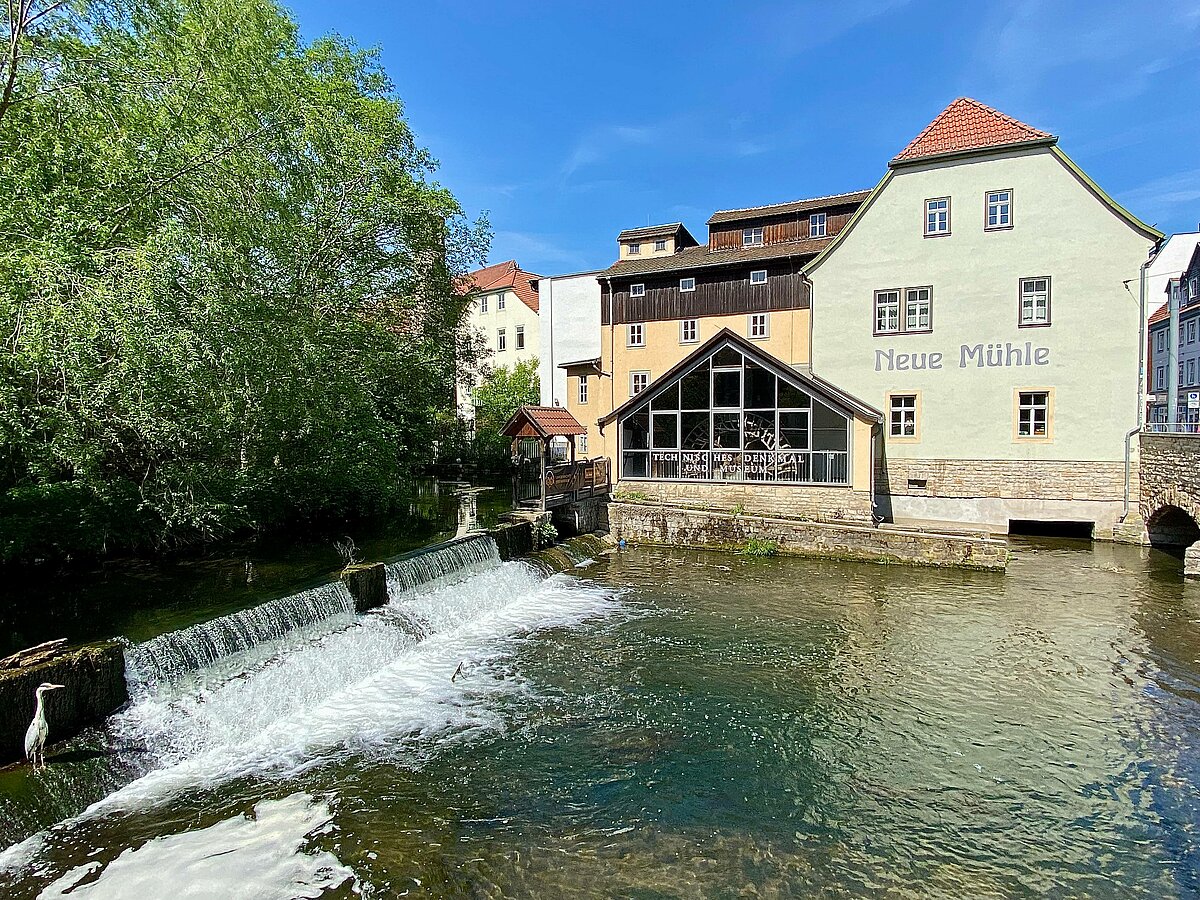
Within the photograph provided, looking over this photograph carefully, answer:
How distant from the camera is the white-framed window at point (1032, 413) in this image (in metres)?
18.5

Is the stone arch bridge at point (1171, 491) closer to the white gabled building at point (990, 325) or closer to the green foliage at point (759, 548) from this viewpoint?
the white gabled building at point (990, 325)

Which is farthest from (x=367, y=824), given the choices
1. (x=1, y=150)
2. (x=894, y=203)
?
(x=894, y=203)

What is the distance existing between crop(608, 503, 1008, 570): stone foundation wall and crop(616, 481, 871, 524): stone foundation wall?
872mm

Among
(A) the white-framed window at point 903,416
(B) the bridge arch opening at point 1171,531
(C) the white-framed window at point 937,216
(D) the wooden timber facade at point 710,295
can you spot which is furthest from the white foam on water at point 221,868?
(D) the wooden timber facade at point 710,295

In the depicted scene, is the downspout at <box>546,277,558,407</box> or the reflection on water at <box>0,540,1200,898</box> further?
the downspout at <box>546,277,558,407</box>

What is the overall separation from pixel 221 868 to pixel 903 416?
64.2 ft

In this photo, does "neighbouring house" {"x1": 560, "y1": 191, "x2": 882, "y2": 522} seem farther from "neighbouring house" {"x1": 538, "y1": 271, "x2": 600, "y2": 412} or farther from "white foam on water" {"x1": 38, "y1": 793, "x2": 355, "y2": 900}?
"white foam on water" {"x1": 38, "y1": 793, "x2": 355, "y2": 900}

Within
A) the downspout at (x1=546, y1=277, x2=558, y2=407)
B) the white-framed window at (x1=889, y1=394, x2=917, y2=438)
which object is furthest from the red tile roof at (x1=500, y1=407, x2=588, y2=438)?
the downspout at (x1=546, y1=277, x2=558, y2=407)

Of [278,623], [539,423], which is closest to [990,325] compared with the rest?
[539,423]

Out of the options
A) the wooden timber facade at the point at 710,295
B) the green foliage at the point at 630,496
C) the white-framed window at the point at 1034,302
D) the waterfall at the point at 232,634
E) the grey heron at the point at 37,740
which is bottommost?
the grey heron at the point at 37,740

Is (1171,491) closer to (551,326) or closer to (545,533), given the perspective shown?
(545,533)

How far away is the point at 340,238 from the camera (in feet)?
59.1

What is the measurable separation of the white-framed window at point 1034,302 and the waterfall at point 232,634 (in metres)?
18.6

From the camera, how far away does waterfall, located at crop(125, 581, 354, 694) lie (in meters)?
7.79
